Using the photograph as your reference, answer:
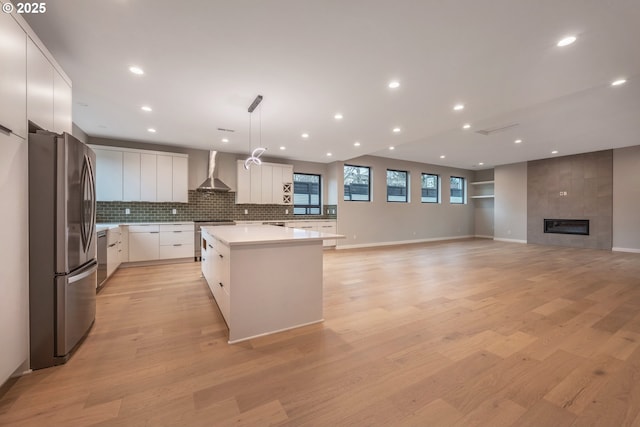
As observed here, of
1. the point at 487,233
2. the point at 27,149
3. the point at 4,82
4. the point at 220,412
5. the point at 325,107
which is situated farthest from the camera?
the point at 487,233

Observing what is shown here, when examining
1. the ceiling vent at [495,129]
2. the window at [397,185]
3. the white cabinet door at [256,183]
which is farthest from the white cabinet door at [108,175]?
the ceiling vent at [495,129]

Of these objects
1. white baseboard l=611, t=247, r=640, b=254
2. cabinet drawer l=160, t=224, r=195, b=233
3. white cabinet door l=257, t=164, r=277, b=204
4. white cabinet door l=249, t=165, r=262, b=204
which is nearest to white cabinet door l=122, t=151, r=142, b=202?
cabinet drawer l=160, t=224, r=195, b=233

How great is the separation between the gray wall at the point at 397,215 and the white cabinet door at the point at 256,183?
2304 millimetres

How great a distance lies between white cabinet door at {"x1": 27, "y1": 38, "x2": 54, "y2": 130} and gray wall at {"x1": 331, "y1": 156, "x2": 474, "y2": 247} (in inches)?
245

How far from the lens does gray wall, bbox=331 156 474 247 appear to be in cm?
797

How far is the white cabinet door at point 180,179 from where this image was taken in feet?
19.1

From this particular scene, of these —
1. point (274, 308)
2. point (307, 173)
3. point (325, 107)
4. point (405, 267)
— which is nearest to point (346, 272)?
point (405, 267)

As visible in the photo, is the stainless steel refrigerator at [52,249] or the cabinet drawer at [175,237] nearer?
the stainless steel refrigerator at [52,249]

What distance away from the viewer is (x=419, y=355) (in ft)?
6.79

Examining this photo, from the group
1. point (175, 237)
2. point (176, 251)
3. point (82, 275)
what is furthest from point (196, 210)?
point (82, 275)

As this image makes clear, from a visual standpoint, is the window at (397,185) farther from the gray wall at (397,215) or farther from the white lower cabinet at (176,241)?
the white lower cabinet at (176,241)

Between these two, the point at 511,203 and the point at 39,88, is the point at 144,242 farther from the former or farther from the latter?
the point at 511,203

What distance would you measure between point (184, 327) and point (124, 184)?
421cm

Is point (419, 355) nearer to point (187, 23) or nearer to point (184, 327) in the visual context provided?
point (184, 327)
